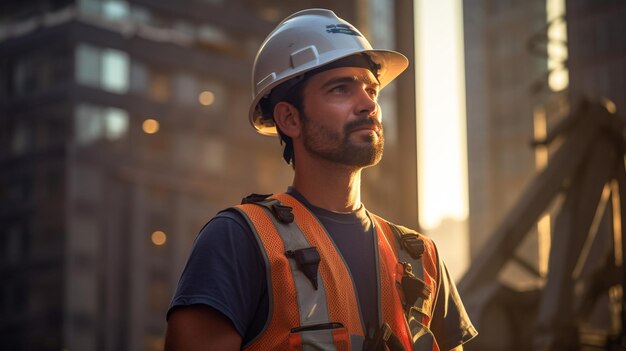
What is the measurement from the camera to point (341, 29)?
388 cm

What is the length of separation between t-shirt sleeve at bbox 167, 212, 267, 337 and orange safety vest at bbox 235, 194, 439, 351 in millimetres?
39

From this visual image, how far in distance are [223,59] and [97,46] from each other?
7037mm

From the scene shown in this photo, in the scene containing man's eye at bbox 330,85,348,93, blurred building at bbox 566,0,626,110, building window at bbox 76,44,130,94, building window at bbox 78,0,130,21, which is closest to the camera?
man's eye at bbox 330,85,348,93

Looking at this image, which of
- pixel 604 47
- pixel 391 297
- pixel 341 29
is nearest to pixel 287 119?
pixel 341 29

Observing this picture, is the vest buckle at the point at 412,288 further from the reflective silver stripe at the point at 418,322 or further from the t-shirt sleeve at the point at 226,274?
the t-shirt sleeve at the point at 226,274

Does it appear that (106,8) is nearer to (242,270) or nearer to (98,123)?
(98,123)

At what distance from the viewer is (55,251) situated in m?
44.6

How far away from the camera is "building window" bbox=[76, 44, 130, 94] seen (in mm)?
46406

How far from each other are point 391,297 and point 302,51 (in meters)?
0.87

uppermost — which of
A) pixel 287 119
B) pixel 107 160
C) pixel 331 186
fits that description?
pixel 107 160

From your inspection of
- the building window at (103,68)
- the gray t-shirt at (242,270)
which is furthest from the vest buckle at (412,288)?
the building window at (103,68)

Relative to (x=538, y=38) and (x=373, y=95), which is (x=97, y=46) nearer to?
(x=538, y=38)

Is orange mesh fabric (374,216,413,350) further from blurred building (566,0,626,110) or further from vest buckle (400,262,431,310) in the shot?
blurred building (566,0,626,110)

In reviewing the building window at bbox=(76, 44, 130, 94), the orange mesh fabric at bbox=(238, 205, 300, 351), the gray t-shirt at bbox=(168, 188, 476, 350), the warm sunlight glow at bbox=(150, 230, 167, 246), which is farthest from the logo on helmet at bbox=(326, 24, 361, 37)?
the warm sunlight glow at bbox=(150, 230, 167, 246)
